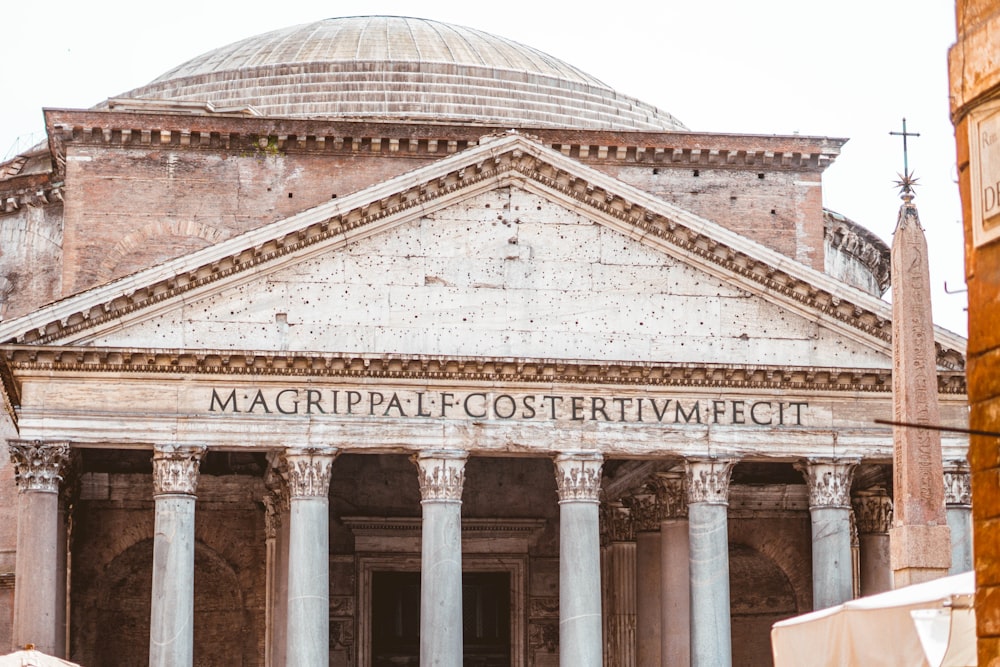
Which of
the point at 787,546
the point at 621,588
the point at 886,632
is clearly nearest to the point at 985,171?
the point at 886,632

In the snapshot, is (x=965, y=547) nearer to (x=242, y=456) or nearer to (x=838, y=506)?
(x=838, y=506)

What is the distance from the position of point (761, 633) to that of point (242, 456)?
28.0 feet

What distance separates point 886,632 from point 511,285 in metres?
13.3

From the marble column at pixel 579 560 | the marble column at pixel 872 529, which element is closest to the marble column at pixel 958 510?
the marble column at pixel 872 529

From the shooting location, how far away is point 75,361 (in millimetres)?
22516

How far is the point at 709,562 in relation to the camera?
2353 cm

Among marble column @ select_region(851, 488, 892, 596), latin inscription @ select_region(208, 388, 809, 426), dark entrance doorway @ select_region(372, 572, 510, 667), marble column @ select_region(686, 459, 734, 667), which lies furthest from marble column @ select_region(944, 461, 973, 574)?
dark entrance doorway @ select_region(372, 572, 510, 667)

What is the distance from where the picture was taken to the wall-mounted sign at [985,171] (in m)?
6.82

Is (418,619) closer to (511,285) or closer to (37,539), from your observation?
(511,285)

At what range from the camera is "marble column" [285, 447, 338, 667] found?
73.4 feet

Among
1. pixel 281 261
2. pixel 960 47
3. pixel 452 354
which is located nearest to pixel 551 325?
pixel 452 354

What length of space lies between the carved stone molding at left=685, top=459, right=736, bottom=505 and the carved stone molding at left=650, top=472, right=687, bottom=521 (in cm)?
91

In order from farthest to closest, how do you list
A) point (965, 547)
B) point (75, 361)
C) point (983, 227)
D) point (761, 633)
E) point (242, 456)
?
point (761, 633) → point (242, 456) → point (965, 547) → point (75, 361) → point (983, 227)

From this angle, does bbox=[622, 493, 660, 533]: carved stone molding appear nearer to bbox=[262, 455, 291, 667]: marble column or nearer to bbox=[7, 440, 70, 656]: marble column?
bbox=[262, 455, 291, 667]: marble column
